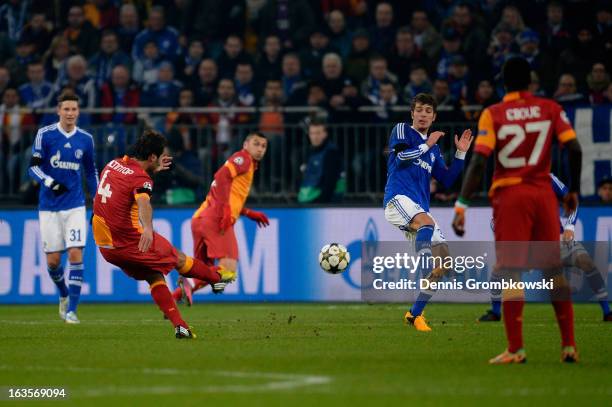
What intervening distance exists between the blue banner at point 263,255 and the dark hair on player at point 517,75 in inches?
373

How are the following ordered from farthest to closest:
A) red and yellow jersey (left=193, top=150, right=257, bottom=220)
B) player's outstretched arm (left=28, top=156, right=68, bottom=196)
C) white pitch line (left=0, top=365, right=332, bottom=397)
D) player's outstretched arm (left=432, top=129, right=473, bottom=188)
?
red and yellow jersey (left=193, top=150, right=257, bottom=220)
player's outstretched arm (left=28, top=156, right=68, bottom=196)
player's outstretched arm (left=432, top=129, right=473, bottom=188)
white pitch line (left=0, top=365, right=332, bottom=397)

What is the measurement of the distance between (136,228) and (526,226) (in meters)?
4.75

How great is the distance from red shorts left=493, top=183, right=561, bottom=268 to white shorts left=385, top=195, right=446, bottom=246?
4.22 meters

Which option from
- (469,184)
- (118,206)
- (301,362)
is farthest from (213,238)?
(469,184)

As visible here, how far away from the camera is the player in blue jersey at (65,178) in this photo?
15.6 metres

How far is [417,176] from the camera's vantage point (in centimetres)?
1409

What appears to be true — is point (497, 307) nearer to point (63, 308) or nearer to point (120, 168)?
point (120, 168)

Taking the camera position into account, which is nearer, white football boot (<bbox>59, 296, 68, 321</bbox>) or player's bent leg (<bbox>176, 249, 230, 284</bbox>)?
player's bent leg (<bbox>176, 249, 230, 284</bbox>)

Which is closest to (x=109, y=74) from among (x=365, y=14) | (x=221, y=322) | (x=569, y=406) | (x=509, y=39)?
(x=365, y=14)

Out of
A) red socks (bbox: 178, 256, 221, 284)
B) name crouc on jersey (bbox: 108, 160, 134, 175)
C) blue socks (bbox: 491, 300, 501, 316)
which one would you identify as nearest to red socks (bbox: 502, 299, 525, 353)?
red socks (bbox: 178, 256, 221, 284)

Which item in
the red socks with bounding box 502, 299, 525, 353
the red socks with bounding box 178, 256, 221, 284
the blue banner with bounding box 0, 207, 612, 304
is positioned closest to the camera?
the red socks with bounding box 502, 299, 525, 353

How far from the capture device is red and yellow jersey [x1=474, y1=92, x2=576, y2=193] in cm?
954

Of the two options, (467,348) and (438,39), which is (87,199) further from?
(467,348)

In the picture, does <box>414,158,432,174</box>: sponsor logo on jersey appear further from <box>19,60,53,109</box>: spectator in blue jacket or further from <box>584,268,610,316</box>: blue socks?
<box>19,60,53,109</box>: spectator in blue jacket
